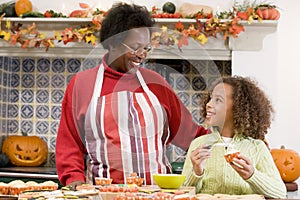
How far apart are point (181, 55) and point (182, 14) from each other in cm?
25

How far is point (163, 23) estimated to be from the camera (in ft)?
12.7

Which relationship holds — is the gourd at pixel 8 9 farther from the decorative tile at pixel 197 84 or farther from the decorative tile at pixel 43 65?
the decorative tile at pixel 197 84

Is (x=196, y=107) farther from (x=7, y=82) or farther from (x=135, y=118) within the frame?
(x=135, y=118)

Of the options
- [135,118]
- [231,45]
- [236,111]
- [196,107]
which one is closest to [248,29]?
[231,45]

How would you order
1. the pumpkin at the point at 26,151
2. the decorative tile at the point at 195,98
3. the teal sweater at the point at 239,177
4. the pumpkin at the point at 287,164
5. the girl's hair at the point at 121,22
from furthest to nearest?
the decorative tile at the point at 195,98 < the pumpkin at the point at 26,151 < the pumpkin at the point at 287,164 < the girl's hair at the point at 121,22 < the teal sweater at the point at 239,177

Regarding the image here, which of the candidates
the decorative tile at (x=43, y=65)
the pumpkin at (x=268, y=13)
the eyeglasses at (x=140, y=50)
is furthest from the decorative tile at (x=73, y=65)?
the eyeglasses at (x=140, y=50)

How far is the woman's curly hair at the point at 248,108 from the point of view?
95.3 inches

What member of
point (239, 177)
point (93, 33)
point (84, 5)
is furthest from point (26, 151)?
point (239, 177)

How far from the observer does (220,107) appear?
2346 millimetres

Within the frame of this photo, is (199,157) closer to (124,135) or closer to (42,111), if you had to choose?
(124,135)

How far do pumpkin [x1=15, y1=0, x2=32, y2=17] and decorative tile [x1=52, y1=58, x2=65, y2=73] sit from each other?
1.60 feet

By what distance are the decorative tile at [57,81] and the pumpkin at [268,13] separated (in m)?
1.45

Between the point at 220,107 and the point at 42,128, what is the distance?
229 cm

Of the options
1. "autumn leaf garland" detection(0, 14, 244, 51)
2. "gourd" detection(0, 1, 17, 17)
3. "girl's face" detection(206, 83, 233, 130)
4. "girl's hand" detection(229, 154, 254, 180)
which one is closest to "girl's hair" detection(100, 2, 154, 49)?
"girl's face" detection(206, 83, 233, 130)
